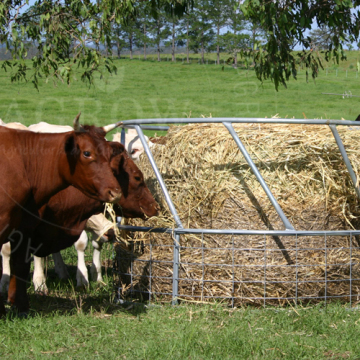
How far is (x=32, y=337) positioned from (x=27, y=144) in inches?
72.9

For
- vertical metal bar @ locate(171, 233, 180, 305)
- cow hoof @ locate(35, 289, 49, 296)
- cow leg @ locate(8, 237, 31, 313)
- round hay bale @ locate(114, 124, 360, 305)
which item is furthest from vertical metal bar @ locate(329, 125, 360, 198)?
cow hoof @ locate(35, 289, 49, 296)

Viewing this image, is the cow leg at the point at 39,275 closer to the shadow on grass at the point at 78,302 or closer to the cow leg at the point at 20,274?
the shadow on grass at the point at 78,302

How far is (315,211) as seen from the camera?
5090 mm

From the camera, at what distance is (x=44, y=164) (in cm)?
500

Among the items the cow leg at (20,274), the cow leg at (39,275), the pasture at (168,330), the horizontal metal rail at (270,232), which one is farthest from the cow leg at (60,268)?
the horizontal metal rail at (270,232)

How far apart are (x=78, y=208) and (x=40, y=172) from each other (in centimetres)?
106

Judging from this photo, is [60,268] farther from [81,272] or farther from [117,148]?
[117,148]

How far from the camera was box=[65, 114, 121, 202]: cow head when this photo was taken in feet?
15.4

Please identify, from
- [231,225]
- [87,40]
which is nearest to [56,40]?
[87,40]

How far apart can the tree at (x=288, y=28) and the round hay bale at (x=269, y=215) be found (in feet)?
7.50

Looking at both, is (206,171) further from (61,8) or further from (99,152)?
(61,8)

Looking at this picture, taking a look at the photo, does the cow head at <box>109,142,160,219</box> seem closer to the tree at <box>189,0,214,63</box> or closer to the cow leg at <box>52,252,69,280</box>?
the cow leg at <box>52,252,69,280</box>

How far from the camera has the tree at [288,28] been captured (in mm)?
6941

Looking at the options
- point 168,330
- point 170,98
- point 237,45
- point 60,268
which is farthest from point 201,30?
point 168,330
